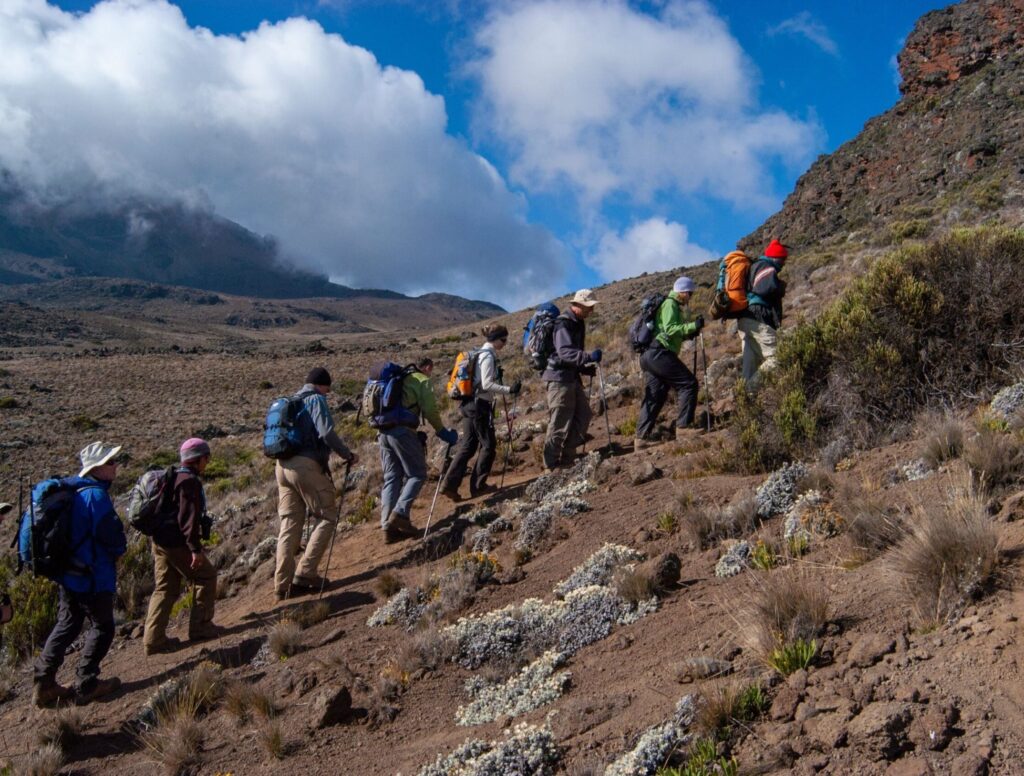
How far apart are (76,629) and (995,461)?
264 inches

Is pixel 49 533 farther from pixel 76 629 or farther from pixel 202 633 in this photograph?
pixel 202 633

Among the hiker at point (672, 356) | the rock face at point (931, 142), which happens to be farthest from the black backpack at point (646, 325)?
the rock face at point (931, 142)

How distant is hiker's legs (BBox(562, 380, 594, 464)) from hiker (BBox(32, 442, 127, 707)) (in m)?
4.81

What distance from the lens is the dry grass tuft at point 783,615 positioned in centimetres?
364

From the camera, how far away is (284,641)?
612 centimetres

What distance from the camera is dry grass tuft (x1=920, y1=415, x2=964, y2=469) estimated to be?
5.30m

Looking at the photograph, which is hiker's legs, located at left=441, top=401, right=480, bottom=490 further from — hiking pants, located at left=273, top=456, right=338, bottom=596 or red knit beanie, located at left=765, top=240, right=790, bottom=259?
red knit beanie, located at left=765, top=240, right=790, bottom=259

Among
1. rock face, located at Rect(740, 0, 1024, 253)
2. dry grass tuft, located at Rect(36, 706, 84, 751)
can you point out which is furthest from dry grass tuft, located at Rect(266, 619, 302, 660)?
rock face, located at Rect(740, 0, 1024, 253)

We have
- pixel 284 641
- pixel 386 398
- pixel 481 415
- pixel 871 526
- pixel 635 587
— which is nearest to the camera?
pixel 871 526

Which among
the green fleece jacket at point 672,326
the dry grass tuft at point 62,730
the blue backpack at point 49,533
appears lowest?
the dry grass tuft at point 62,730

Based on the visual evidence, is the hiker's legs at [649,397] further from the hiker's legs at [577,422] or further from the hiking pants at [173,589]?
the hiking pants at [173,589]

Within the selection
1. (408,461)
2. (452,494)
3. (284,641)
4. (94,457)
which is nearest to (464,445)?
(452,494)

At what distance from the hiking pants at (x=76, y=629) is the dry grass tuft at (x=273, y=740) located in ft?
6.47

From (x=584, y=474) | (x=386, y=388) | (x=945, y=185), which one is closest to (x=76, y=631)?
(x=386, y=388)
